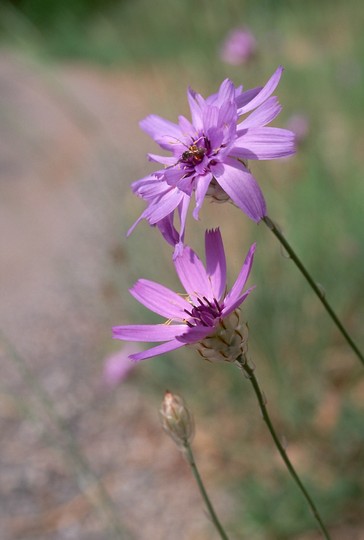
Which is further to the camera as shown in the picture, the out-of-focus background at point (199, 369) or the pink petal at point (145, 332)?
the out-of-focus background at point (199, 369)

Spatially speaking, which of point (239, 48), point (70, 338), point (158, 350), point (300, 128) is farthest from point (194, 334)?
point (70, 338)

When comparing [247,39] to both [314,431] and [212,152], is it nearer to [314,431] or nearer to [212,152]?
[314,431]

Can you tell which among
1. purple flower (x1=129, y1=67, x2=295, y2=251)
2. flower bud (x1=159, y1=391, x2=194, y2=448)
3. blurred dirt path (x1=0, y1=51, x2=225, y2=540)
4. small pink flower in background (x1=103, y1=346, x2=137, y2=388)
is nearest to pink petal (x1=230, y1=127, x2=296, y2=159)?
purple flower (x1=129, y1=67, x2=295, y2=251)

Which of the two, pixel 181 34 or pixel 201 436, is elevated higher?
pixel 181 34

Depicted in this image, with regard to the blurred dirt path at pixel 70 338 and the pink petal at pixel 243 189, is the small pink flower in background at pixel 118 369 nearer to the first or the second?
the blurred dirt path at pixel 70 338

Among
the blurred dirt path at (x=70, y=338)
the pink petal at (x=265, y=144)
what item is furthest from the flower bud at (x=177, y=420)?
the blurred dirt path at (x=70, y=338)

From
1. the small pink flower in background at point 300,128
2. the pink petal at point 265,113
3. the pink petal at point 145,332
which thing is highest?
the small pink flower in background at point 300,128

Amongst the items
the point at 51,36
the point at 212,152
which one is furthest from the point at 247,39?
the point at 51,36
